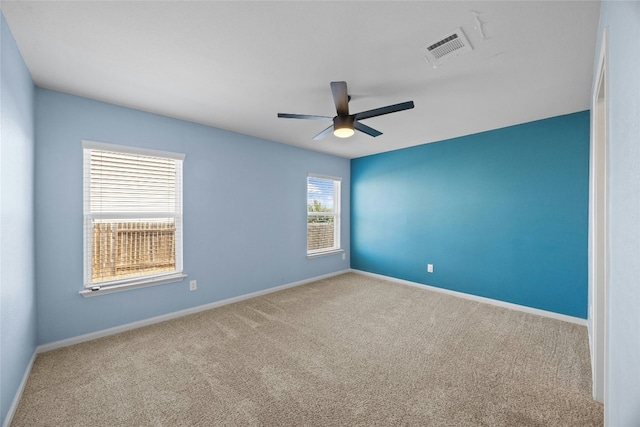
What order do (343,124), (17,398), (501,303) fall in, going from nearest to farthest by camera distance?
(17,398) → (343,124) → (501,303)

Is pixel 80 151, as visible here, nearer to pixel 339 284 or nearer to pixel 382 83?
pixel 382 83

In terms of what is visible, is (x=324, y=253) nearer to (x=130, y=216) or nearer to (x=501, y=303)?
(x=501, y=303)

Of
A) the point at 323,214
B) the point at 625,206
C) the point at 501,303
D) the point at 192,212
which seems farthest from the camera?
the point at 323,214

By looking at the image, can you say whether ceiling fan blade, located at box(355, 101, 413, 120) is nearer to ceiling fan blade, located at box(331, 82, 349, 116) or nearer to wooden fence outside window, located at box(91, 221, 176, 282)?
ceiling fan blade, located at box(331, 82, 349, 116)

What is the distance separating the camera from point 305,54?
1954mm

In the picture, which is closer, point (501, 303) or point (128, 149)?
point (128, 149)

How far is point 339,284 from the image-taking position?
4691mm

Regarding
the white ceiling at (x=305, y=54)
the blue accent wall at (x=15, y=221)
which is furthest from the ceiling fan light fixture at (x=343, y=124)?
the blue accent wall at (x=15, y=221)

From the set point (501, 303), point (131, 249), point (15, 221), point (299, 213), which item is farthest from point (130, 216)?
point (501, 303)

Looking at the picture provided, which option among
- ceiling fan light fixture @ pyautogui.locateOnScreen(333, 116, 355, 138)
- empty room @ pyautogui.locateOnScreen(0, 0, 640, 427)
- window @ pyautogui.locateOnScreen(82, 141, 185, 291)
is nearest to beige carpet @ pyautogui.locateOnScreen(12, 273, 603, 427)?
empty room @ pyautogui.locateOnScreen(0, 0, 640, 427)

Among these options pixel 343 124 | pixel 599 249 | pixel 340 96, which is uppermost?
pixel 340 96

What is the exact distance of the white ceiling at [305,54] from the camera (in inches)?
61.3

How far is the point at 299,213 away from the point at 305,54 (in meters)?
2.98

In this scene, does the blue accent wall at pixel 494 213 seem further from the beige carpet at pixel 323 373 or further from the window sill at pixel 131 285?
the window sill at pixel 131 285
